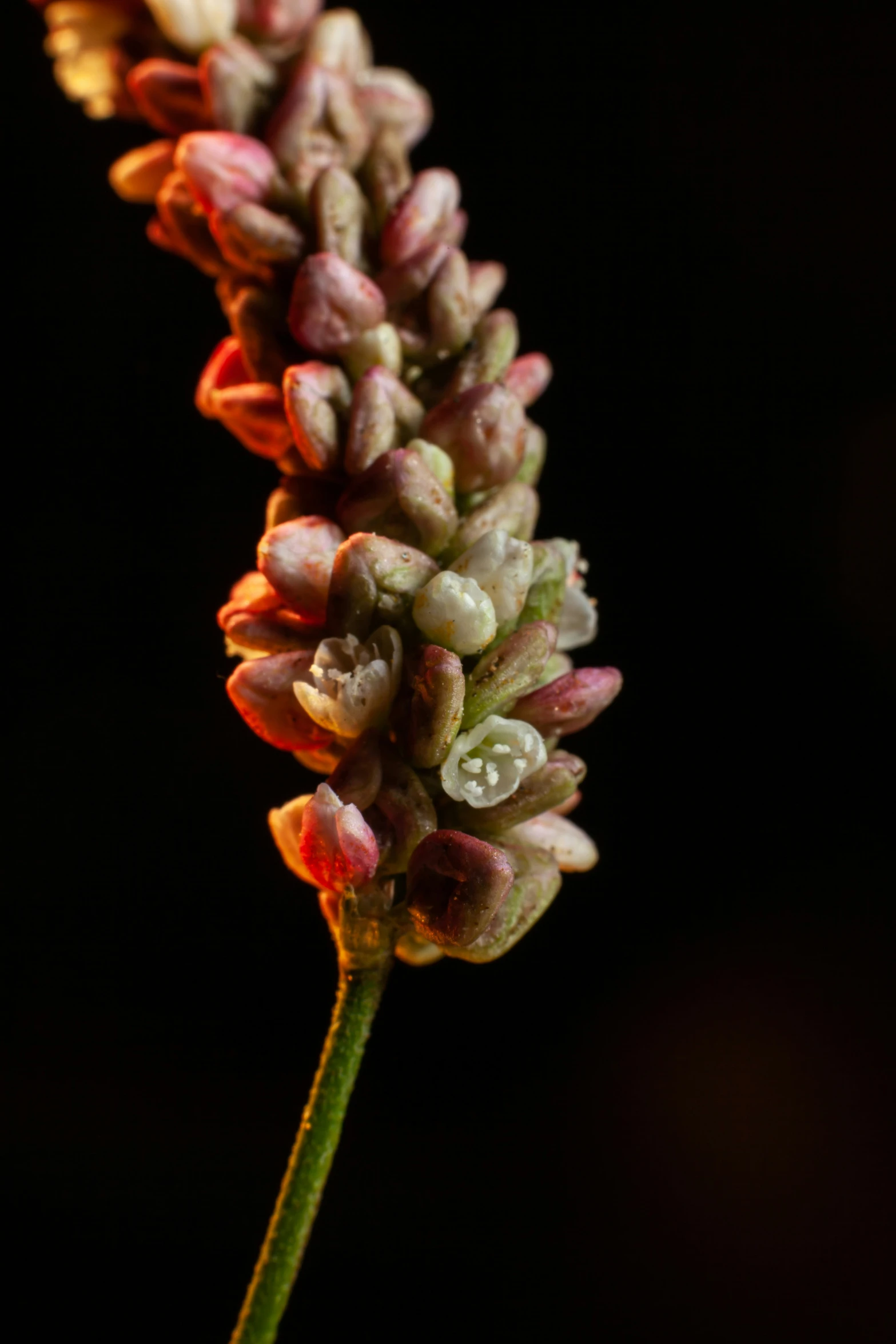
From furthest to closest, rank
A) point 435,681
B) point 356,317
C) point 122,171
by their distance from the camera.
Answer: point 122,171
point 356,317
point 435,681

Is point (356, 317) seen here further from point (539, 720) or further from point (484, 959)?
point (484, 959)

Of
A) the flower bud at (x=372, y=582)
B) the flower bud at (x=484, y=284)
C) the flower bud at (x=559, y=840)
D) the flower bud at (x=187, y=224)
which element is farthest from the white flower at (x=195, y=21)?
the flower bud at (x=559, y=840)

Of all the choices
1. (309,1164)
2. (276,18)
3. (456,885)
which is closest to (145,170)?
(276,18)

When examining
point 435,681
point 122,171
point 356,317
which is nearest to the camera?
point 435,681

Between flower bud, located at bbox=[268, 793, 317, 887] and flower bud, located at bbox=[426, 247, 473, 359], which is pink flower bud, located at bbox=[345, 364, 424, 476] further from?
flower bud, located at bbox=[268, 793, 317, 887]

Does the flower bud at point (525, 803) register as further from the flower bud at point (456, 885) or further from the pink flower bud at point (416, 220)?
the pink flower bud at point (416, 220)

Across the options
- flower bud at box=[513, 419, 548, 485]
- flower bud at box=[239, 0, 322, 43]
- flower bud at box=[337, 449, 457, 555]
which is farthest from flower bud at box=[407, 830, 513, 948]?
flower bud at box=[239, 0, 322, 43]

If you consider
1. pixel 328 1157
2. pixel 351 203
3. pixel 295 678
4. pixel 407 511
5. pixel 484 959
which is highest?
pixel 351 203

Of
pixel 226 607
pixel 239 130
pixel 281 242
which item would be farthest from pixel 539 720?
pixel 239 130
